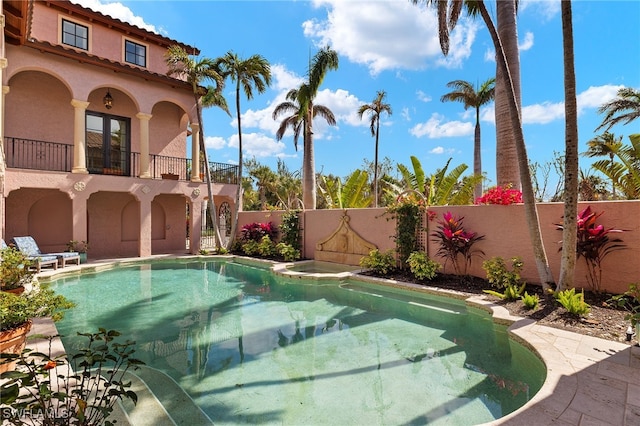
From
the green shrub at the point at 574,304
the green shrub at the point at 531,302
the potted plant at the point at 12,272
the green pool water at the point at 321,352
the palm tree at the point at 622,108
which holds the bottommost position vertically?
the green pool water at the point at 321,352

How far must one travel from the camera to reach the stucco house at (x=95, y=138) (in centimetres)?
1348

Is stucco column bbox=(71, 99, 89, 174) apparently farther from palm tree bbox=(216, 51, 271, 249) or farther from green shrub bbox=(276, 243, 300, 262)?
green shrub bbox=(276, 243, 300, 262)

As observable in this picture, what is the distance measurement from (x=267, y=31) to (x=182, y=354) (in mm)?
13331

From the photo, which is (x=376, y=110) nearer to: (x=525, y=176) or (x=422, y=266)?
(x=422, y=266)

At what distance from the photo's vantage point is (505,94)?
8867 mm

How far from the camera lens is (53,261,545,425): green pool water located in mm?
3920

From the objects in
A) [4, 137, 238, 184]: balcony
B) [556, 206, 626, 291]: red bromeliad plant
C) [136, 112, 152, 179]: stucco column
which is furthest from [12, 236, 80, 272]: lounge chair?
[556, 206, 626, 291]: red bromeliad plant

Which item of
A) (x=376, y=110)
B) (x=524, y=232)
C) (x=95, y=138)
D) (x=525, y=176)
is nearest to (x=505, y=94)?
(x=525, y=176)

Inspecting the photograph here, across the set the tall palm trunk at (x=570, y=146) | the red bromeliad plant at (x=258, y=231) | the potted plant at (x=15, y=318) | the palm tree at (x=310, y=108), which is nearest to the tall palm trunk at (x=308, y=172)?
the palm tree at (x=310, y=108)

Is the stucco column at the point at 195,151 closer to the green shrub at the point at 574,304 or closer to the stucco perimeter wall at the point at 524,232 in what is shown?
the stucco perimeter wall at the point at 524,232

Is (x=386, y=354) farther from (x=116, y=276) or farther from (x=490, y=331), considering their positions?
(x=116, y=276)

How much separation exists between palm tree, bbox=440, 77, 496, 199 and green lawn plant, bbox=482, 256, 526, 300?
15.2 metres

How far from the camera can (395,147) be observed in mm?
33781

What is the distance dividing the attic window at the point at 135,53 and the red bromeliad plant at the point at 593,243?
1973 centimetres
